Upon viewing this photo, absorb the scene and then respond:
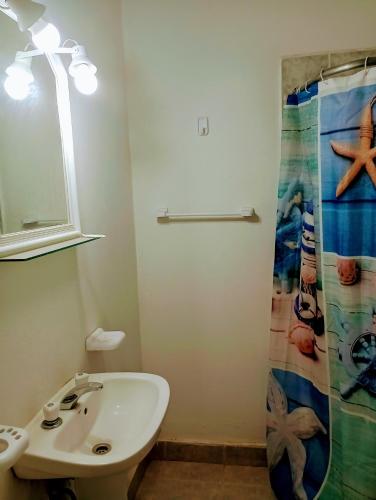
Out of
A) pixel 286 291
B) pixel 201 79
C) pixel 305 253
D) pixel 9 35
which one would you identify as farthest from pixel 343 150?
pixel 9 35

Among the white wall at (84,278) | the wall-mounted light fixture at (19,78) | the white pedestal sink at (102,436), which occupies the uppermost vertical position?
the wall-mounted light fixture at (19,78)

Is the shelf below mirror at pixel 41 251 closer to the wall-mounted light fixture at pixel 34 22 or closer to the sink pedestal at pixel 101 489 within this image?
the wall-mounted light fixture at pixel 34 22

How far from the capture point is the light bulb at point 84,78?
106 cm

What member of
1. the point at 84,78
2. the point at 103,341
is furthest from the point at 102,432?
the point at 84,78

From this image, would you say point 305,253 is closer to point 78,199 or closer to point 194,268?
point 194,268

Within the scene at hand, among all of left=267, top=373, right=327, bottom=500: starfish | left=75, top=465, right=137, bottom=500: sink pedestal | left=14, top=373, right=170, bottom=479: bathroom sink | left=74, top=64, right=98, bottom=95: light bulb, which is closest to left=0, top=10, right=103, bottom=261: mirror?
left=74, top=64, right=98, bottom=95: light bulb

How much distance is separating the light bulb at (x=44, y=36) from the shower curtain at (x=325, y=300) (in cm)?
95

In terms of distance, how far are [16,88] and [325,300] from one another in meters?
1.30

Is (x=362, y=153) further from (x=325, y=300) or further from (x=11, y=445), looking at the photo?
(x=11, y=445)

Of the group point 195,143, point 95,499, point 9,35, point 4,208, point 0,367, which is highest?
point 9,35

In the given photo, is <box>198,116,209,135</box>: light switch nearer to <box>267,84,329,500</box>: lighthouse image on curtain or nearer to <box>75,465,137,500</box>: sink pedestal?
<box>267,84,329,500</box>: lighthouse image on curtain

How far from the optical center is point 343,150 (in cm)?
123

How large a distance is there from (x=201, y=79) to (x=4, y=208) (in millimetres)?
1187

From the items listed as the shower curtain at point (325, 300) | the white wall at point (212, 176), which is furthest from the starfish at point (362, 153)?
the white wall at point (212, 176)
